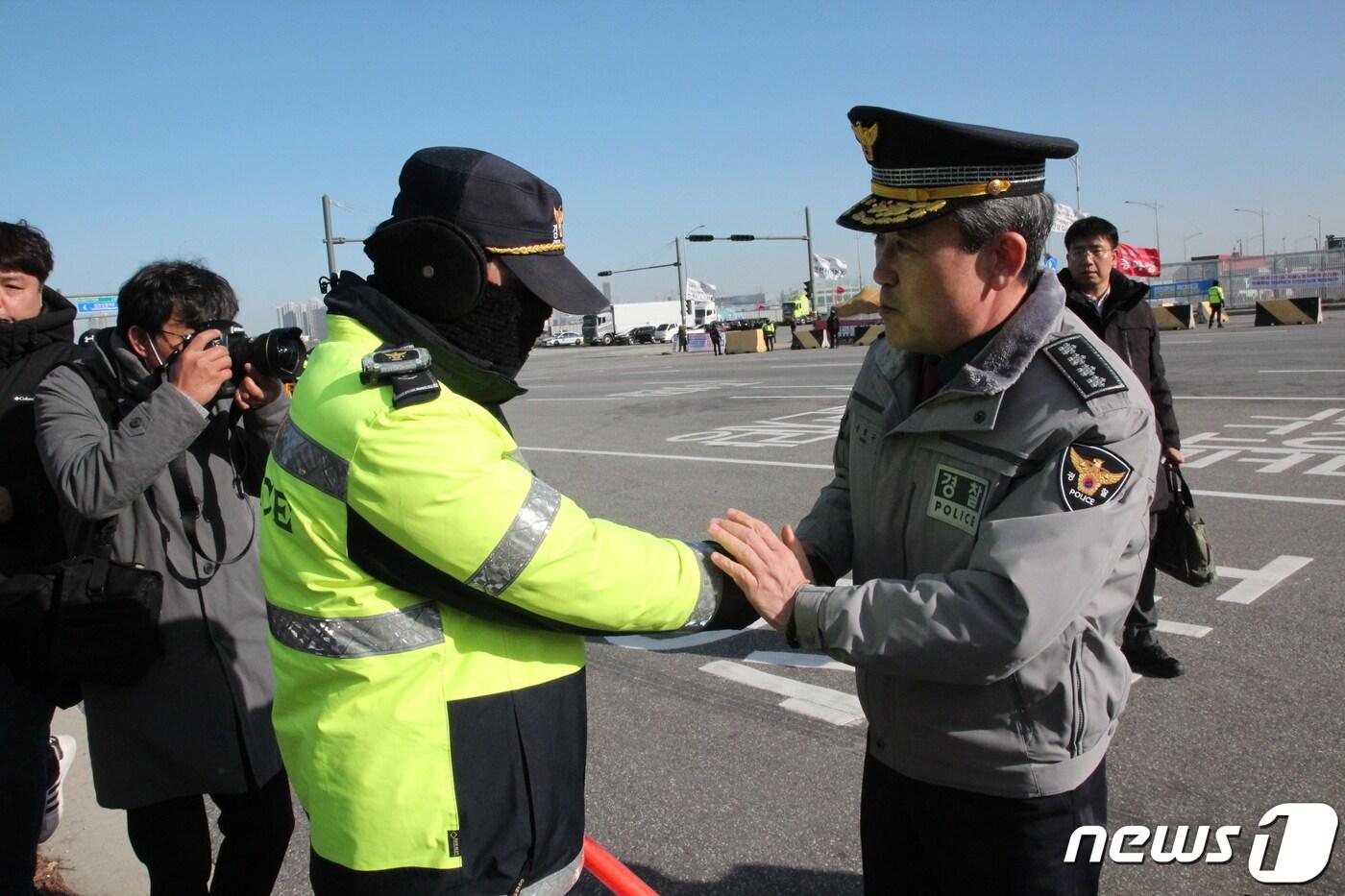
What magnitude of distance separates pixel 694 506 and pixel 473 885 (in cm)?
701

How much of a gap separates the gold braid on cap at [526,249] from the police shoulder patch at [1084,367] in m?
0.91

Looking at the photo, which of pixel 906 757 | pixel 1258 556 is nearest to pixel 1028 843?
pixel 906 757

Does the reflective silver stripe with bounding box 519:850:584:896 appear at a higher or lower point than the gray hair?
lower

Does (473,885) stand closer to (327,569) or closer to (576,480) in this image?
(327,569)

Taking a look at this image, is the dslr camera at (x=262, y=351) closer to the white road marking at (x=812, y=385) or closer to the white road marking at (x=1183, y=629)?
the white road marking at (x=1183, y=629)

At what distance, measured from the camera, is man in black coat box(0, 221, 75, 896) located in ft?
9.00

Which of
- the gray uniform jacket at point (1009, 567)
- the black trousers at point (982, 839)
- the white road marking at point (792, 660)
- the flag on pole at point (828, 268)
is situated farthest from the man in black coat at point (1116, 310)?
the flag on pole at point (828, 268)

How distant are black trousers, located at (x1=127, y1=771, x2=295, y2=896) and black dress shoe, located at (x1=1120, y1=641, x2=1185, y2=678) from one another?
3.59 meters

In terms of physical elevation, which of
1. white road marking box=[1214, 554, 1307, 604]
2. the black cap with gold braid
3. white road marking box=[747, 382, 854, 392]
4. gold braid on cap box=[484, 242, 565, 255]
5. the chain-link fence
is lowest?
white road marking box=[1214, 554, 1307, 604]

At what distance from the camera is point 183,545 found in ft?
8.82

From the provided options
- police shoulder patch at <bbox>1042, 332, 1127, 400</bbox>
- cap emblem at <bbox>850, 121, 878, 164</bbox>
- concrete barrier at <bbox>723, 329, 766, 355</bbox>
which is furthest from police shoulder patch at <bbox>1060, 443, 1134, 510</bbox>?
concrete barrier at <bbox>723, 329, 766, 355</bbox>

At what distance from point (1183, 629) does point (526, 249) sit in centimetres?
457

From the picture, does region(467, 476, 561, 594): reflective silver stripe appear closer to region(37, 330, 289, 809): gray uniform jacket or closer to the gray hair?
the gray hair

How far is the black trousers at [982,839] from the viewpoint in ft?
6.26
